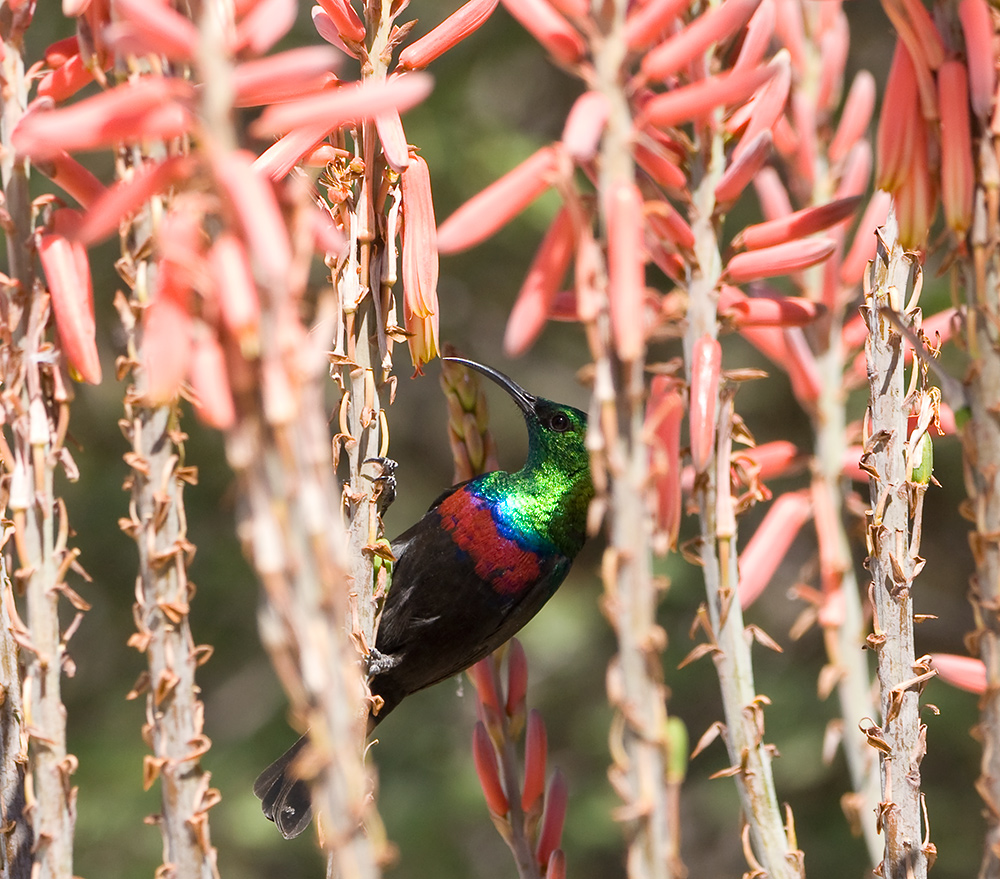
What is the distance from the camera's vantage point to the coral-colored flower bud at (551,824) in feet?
3.73

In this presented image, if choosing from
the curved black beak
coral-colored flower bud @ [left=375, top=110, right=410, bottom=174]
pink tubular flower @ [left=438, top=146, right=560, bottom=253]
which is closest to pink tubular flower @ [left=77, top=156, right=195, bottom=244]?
pink tubular flower @ [left=438, top=146, right=560, bottom=253]

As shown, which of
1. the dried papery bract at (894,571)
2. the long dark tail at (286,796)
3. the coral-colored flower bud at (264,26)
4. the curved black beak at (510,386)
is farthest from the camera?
the long dark tail at (286,796)

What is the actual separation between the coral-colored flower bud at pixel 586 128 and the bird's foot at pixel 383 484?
1.74 ft

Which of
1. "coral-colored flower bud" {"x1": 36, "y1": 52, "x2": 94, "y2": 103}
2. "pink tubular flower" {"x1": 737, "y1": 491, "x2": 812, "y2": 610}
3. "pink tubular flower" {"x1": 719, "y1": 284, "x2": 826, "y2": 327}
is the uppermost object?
"coral-colored flower bud" {"x1": 36, "y1": 52, "x2": 94, "y2": 103}

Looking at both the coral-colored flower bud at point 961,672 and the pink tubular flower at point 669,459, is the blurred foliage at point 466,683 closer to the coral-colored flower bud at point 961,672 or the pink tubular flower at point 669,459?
the coral-colored flower bud at point 961,672

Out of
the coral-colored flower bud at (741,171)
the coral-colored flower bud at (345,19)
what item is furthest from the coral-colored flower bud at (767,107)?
the coral-colored flower bud at (345,19)

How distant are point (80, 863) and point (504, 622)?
2984mm

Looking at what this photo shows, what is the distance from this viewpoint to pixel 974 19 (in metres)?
0.81

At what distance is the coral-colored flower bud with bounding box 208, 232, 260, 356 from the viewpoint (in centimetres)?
61

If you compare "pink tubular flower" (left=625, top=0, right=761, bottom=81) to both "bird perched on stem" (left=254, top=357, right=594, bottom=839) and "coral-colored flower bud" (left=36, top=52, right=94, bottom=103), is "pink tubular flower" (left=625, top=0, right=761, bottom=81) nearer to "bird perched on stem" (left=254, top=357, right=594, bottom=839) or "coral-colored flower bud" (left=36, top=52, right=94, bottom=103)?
"coral-colored flower bud" (left=36, top=52, right=94, bottom=103)

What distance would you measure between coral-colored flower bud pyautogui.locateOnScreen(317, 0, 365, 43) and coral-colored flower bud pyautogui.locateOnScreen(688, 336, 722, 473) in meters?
0.47

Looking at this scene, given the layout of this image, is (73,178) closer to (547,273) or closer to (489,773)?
(547,273)

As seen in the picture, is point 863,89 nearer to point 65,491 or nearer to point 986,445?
point 986,445

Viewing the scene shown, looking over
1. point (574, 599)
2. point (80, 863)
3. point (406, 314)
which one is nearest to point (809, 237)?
point (406, 314)
